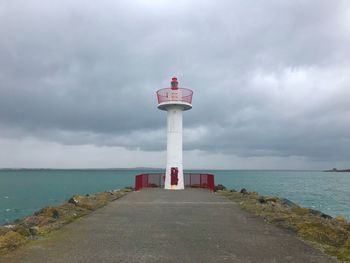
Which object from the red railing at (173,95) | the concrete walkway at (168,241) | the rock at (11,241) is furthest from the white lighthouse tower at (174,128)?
the rock at (11,241)

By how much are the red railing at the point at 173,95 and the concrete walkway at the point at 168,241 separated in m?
11.2

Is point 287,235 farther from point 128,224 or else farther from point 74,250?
point 74,250

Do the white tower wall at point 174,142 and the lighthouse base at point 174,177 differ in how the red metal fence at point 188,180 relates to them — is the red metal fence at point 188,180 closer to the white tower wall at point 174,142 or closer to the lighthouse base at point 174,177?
the lighthouse base at point 174,177

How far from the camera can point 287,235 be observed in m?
8.48

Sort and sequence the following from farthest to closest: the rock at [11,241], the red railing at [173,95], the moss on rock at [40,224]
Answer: the red railing at [173,95]
the moss on rock at [40,224]
the rock at [11,241]

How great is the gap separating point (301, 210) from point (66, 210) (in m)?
8.19

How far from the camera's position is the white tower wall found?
22156 mm

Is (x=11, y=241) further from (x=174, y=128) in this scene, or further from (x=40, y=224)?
(x=174, y=128)

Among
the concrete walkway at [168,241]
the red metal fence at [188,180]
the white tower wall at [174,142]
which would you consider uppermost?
the white tower wall at [174,142]

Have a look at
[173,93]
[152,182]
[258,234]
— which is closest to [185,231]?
[258,234]

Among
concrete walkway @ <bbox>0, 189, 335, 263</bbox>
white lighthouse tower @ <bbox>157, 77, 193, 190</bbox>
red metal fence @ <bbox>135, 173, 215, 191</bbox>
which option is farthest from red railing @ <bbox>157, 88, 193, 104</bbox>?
concrete walkway @ <bbox>0, 189, 335, 263</bbox>

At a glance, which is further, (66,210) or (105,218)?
(66,210)

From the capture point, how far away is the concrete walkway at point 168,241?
647cm

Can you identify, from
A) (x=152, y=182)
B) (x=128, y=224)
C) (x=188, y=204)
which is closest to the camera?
(x=128, y=224)
